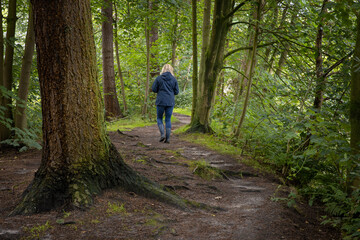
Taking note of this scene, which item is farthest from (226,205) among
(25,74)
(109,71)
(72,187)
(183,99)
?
(183,99)

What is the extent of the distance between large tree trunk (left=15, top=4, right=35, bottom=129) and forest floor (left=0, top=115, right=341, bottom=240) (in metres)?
1.12

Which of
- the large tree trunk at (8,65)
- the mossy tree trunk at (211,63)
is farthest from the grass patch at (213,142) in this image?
the large tree trunk at (8,65)

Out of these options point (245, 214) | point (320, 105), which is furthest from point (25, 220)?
point (320, 105)

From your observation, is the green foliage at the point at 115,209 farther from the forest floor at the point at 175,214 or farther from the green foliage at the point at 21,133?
the green foliage at the point at 21,133

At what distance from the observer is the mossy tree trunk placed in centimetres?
920

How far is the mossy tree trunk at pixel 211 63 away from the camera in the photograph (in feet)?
30.2

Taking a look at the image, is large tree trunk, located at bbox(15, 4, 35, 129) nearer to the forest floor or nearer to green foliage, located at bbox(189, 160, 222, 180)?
the forest floor

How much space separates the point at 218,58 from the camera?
9602 mm

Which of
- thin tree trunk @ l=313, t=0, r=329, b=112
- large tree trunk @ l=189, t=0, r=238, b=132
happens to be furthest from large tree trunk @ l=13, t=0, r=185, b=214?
large tree trunk @ l=189, t=0, r=238, b=132

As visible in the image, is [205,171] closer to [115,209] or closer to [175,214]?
[175,214]

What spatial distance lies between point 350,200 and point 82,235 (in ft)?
10.2

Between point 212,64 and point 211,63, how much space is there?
5 cm

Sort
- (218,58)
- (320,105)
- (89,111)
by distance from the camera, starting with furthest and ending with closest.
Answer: (218,58), (320,105), (89,111)

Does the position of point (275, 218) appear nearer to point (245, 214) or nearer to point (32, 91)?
point (245, 214)
